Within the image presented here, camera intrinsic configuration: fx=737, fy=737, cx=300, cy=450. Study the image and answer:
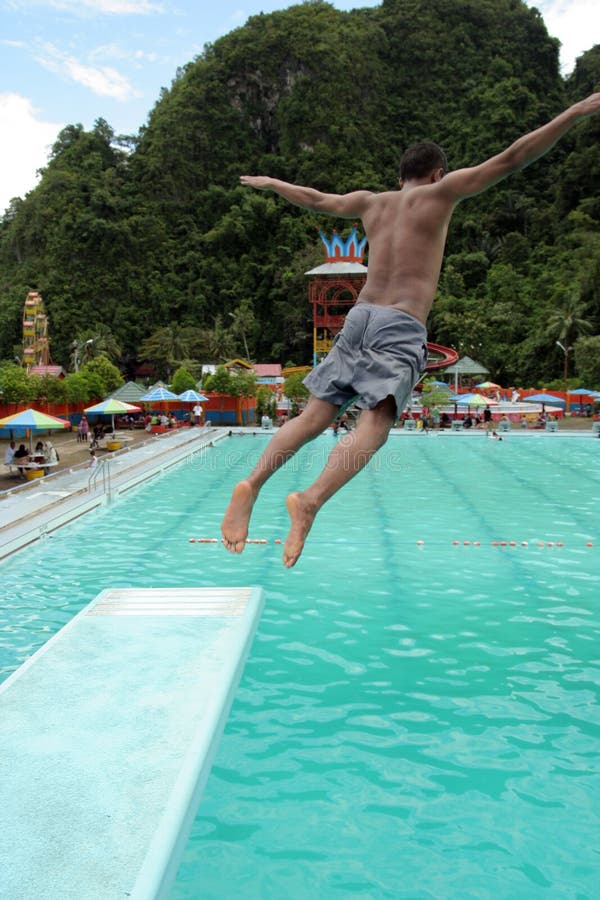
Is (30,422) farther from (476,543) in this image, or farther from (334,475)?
(334,475)

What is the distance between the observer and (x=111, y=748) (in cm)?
432

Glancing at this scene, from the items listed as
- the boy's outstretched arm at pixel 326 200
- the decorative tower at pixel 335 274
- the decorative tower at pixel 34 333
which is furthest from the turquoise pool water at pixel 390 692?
the decorative tower at pixel 34 333

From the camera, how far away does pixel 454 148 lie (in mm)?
72438

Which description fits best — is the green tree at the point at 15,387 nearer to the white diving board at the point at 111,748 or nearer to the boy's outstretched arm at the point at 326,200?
the white diving board at the point at 111,748

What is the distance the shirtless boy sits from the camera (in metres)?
2.60

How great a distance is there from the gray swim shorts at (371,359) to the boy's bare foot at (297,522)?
16.7 inches

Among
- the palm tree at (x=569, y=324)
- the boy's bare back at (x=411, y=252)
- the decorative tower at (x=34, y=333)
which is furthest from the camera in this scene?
the palm tree at (x=569, y=324)

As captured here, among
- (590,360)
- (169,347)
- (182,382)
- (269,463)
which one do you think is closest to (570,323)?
(590,360)

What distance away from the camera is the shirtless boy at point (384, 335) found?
8.54ft

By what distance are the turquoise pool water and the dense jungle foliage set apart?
35353mm

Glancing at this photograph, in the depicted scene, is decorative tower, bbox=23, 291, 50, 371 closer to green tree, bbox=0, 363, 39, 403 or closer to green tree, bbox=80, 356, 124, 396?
green tree, bbox=80, 356, 124, 396

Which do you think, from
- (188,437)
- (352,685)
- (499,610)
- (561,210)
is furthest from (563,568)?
(561,210)

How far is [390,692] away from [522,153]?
4.85 m

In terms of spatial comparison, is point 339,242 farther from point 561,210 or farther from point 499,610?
point 499,610
